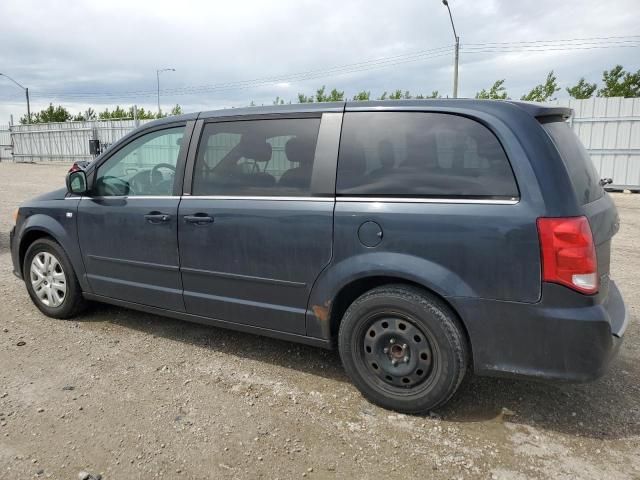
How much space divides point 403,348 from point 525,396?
93cm

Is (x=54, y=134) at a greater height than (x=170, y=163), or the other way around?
(x=54, y=134)

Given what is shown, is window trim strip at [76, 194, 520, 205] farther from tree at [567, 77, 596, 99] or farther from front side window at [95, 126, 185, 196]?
tree at [567, 77, 596, 99]

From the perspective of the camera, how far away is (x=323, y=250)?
121 inches

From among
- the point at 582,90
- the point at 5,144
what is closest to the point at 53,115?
the point at 5,144

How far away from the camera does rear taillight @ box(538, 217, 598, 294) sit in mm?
2480

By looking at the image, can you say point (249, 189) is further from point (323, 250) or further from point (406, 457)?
point (406, 457)

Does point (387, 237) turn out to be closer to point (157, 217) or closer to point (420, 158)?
point (420, 158)

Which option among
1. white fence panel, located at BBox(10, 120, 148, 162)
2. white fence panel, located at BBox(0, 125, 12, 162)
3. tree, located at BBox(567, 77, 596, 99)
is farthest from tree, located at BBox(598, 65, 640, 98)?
white fence panel, located at BBox(0, 125, 12, 162)

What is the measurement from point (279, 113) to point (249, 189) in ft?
1.80

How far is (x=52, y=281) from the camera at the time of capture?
14.7ft

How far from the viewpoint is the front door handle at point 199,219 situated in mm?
3484

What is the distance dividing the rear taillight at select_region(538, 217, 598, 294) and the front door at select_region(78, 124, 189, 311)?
2423 mm

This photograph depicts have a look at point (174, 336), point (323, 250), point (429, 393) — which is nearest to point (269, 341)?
point (174, 336)

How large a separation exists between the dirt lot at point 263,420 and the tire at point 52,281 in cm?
41
